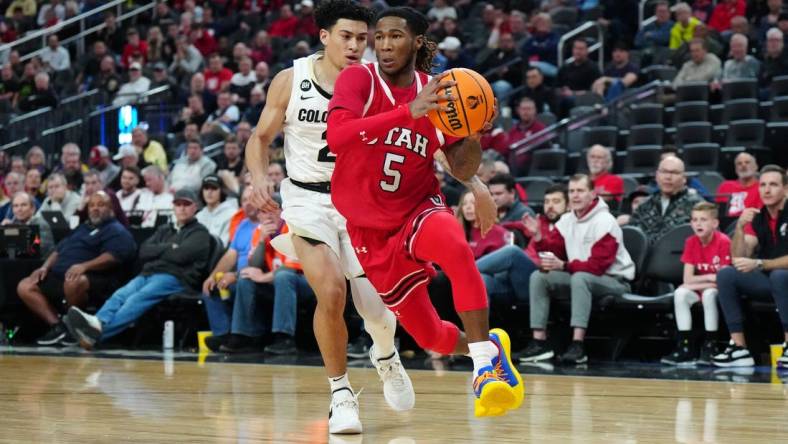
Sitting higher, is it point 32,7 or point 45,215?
point 32,7

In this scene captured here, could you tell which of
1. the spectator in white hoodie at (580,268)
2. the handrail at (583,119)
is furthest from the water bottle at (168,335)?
the handrail at (583,119)

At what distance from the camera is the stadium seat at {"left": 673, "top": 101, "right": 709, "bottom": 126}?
41.8 feet

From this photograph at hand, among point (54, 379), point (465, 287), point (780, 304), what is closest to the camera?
point (465, 287)

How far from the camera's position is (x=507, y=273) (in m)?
9.13

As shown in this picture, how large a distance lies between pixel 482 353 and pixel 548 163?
8684 mm

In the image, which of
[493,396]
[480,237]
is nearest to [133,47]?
[480,237]

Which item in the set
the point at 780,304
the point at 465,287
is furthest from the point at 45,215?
the point at 465,287

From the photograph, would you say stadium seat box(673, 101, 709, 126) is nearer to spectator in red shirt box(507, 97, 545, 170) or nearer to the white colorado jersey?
spectator in red shirt box(507, 97, 545, 170)

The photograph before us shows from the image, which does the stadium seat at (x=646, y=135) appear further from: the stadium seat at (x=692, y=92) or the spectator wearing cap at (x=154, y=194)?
the spectator wearing cap at (x=154, y=194)

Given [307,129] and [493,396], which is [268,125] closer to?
[307,129]

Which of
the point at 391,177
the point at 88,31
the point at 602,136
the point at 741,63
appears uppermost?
the point at 88,31

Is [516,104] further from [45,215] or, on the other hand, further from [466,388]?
[466,388]

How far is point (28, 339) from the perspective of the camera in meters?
11.7

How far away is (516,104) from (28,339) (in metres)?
6.39
